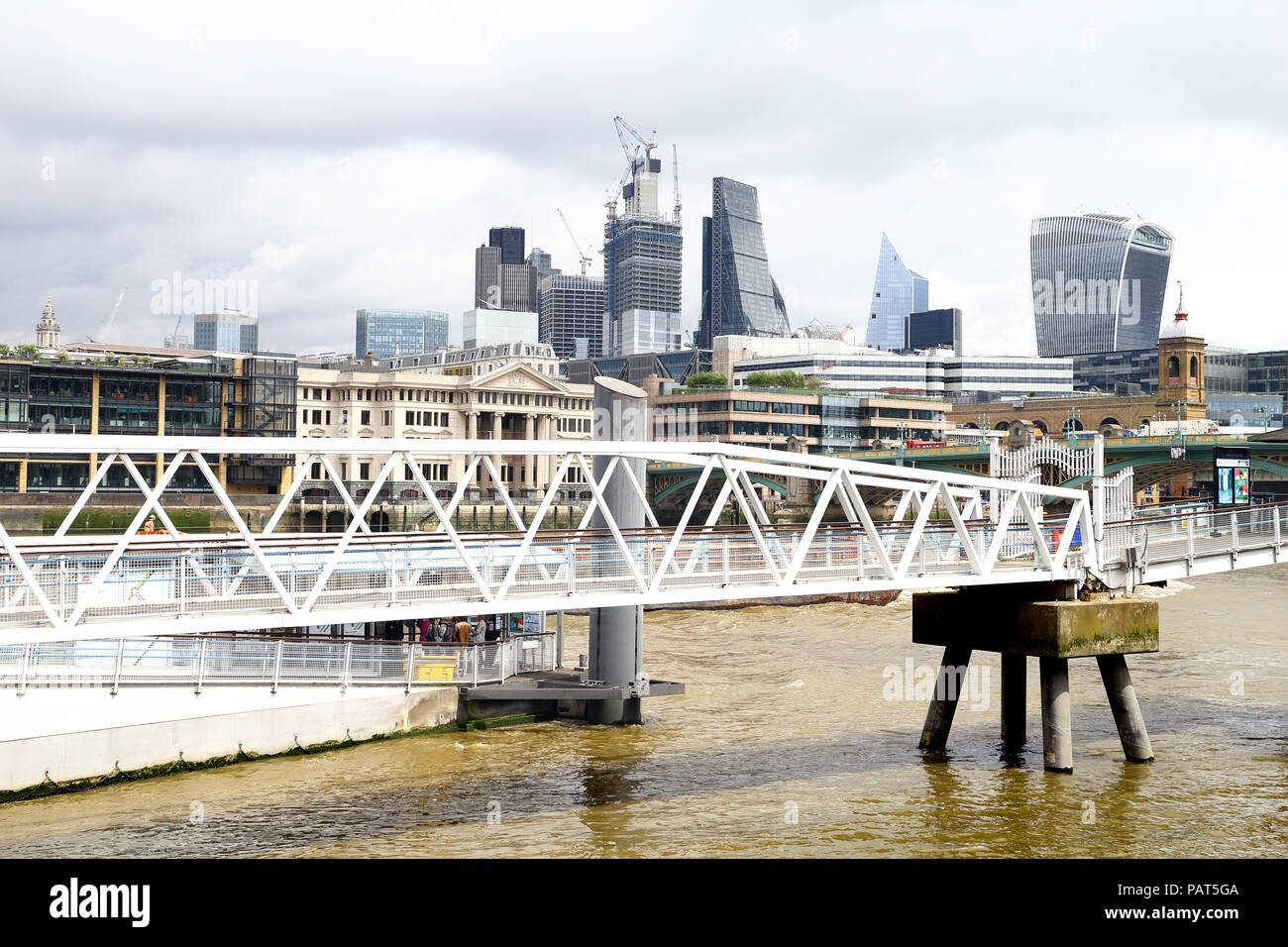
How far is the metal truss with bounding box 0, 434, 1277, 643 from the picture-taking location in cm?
1908

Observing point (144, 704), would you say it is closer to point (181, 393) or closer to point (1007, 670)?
point (1007, 670)

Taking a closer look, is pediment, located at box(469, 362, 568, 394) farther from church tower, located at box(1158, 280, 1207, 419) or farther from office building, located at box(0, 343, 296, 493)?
church tower, located at box(1158, 280, 1207, 419)

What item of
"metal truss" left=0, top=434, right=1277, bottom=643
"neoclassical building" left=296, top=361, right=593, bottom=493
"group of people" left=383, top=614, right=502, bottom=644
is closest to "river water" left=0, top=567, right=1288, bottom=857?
"group of people" left=383, top=614, right=502, bottom=644

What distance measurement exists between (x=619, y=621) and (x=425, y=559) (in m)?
6.97

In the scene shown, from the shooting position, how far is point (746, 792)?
26.4 m

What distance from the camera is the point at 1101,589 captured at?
2952cm

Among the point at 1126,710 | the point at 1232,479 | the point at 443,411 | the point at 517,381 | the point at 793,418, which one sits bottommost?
the point at 1126,710

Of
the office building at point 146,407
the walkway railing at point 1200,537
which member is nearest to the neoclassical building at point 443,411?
the office building at point 146,407

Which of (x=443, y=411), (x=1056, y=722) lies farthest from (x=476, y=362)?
(x=1056, y=722)

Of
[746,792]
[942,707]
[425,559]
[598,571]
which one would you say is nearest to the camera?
[425,559]

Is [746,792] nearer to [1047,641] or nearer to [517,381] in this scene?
[1047,641]

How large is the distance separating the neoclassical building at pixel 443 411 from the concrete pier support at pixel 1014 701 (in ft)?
379

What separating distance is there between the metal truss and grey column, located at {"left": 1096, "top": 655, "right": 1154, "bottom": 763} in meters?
2.15
